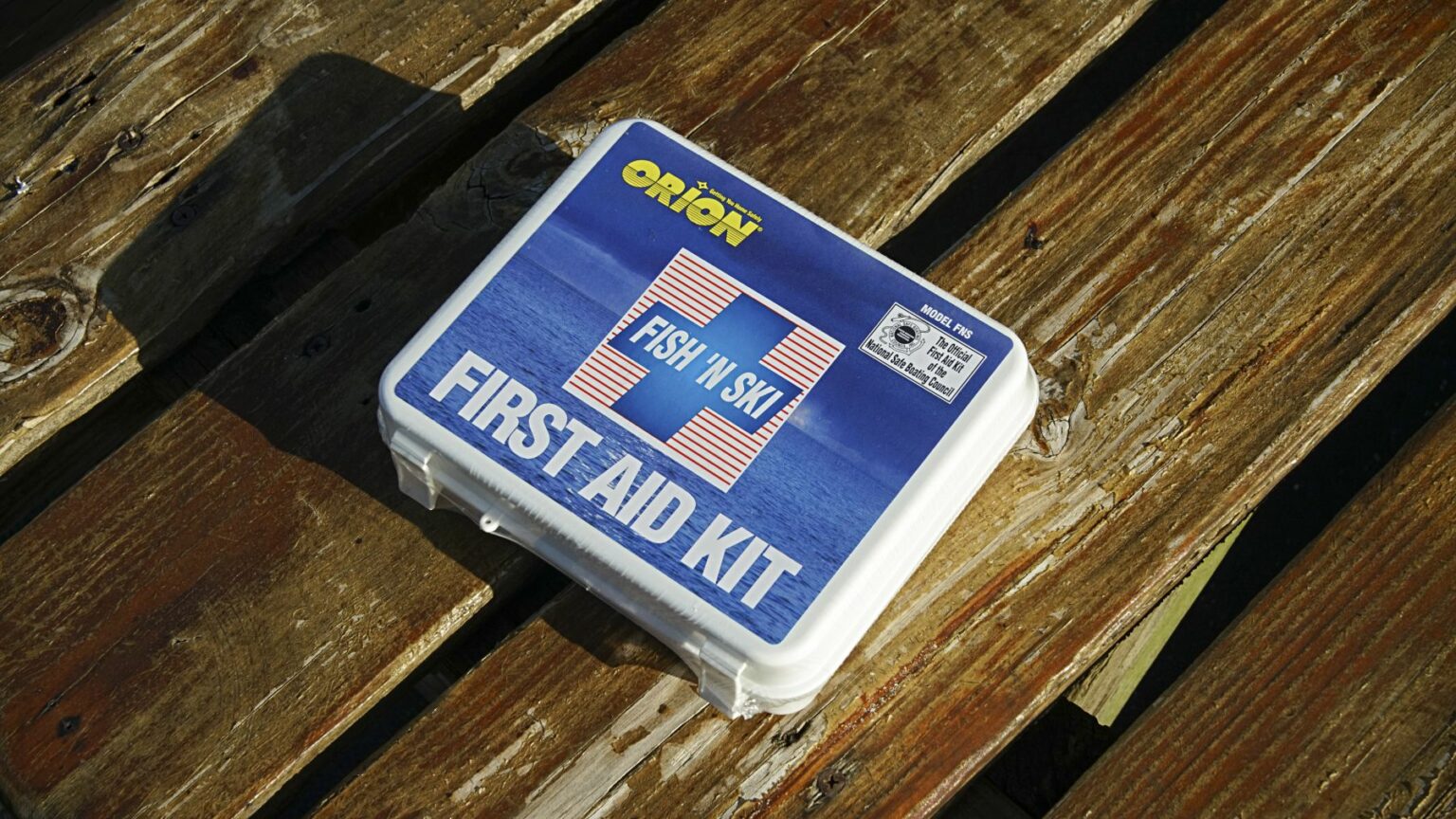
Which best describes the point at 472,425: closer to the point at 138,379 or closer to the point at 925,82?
the point at 138,379

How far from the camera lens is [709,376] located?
5.25 ft

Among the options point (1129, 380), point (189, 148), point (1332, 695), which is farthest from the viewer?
point (189, 148)

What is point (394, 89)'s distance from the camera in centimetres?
196

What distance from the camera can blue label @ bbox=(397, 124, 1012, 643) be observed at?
5.08ft

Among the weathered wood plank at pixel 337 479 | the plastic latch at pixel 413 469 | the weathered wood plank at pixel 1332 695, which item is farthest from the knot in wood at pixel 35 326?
the weathered wood plank at pixel 1332 695

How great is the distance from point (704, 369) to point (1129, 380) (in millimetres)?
597

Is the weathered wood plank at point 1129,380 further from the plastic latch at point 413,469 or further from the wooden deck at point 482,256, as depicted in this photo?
the plastic latch at point 413,469

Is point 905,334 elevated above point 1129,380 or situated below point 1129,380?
above

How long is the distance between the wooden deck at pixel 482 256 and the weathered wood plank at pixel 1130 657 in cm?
19

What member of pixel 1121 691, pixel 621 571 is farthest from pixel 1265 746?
pixel 621 571

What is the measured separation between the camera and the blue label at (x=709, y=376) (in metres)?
1.55

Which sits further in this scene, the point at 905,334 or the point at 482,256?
the point at 482,256

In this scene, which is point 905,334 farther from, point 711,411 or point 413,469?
point 413,469

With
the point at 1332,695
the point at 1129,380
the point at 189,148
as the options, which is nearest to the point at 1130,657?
the point at 1332,695
